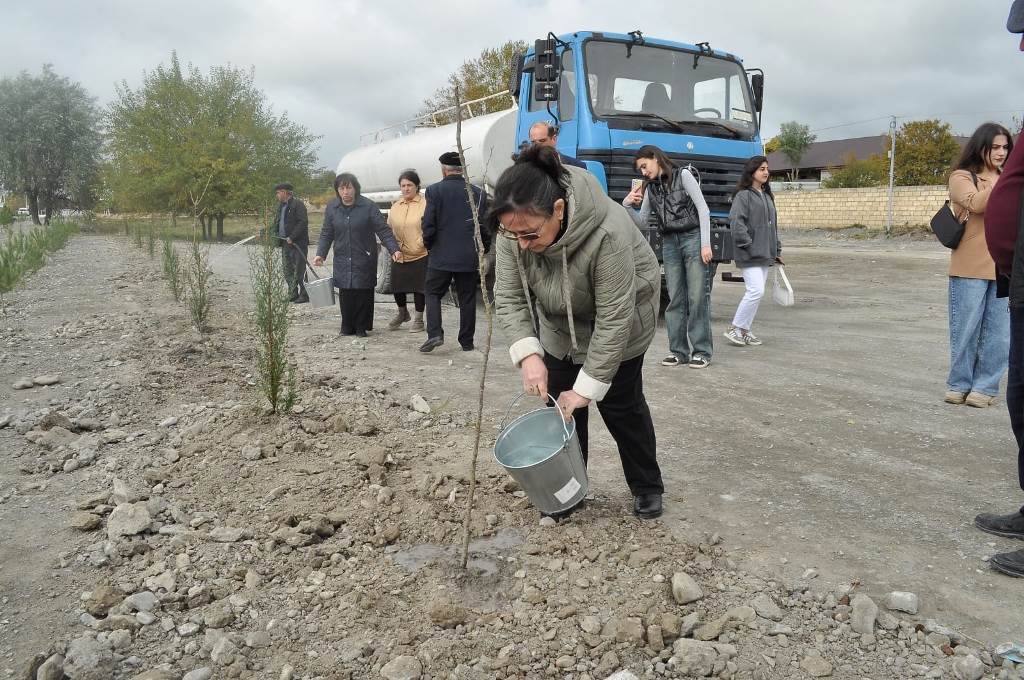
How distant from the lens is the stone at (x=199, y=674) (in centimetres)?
234

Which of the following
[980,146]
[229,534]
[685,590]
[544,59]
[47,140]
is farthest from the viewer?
[47,140]

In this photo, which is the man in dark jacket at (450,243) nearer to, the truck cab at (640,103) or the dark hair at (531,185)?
the truck cab at (640,103)

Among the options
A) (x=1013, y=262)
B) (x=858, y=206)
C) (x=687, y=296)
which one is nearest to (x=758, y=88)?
(x=687, y=296)

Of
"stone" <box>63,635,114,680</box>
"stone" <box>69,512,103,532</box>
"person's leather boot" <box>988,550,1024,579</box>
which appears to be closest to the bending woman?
"person's leather boot" <box>988,550,1024,579</box>

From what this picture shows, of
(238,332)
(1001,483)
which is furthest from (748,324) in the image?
(238,332)

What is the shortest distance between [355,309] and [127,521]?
4647 mm

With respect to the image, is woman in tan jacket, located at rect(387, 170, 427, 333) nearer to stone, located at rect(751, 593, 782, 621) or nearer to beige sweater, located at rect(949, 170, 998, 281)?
beige sweater, located at rect(949, 170, 998, 281)

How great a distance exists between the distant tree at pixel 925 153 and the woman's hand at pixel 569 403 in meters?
36.6

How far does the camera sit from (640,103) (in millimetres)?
7891

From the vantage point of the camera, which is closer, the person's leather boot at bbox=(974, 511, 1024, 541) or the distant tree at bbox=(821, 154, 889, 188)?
the person's leather boot at bbox=(974, 511, 1024, 541)

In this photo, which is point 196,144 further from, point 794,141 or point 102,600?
point 794,141

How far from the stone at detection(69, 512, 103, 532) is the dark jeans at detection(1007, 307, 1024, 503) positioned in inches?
152

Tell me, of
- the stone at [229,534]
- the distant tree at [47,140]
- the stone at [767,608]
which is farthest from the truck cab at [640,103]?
the distant tree at [47,140]

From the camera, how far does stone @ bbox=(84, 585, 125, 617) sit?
2695 mm
